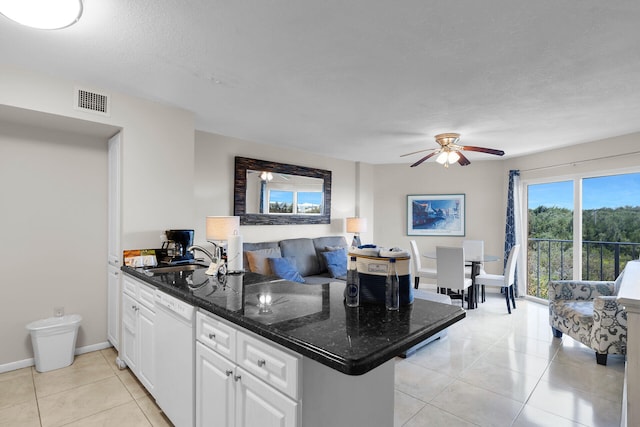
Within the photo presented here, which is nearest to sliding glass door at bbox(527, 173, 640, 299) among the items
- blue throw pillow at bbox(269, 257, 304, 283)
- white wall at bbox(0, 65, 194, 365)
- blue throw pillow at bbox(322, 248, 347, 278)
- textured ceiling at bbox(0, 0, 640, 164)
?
textured ceiling at bbox(0, 0, 640, 164)

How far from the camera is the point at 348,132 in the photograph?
395 centimetres

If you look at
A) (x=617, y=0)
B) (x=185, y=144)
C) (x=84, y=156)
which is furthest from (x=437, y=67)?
(x=84, y=156)

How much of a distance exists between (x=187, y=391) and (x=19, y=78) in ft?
8.17

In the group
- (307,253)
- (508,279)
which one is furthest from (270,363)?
(508,279)

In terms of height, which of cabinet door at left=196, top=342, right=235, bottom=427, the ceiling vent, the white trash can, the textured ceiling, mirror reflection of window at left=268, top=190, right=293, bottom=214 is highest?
the textured ceiling

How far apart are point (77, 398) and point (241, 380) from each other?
1.81 meters

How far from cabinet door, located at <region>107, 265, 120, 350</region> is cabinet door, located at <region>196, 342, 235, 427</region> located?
165cm

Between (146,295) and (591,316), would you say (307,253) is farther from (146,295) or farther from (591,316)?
(591,316)

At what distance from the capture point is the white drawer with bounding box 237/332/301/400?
1.12 metres

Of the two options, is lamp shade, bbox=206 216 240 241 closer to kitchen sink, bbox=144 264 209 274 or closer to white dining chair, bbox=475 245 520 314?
kitchen sink, bbox=144 264 209 274

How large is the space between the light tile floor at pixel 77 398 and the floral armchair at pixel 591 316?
144 inches

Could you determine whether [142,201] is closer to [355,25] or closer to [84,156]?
[84,156]

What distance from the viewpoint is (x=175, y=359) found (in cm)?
186

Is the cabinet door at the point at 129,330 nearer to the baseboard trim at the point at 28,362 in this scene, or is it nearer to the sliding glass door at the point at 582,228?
Result: the baseboard trim at the point at 28,362
